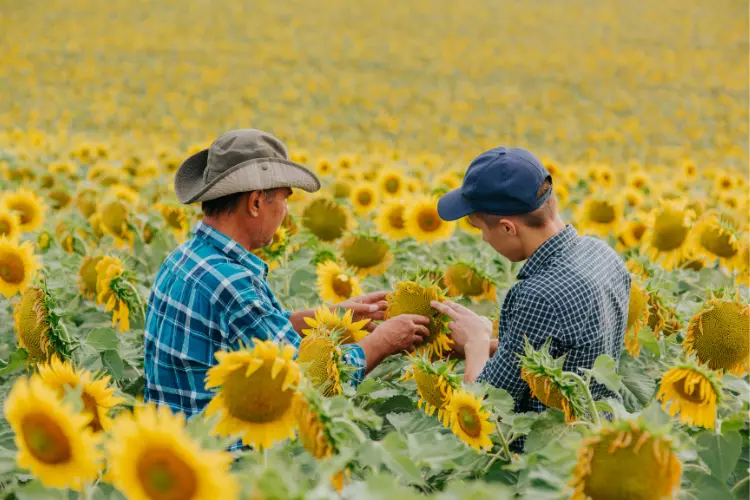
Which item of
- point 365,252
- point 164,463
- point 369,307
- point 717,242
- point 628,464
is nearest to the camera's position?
point 164,463

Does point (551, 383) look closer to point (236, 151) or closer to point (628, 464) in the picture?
point (628, 464)

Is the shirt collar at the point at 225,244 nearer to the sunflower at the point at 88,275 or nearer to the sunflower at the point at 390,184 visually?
the sunflower at the point at 88,275

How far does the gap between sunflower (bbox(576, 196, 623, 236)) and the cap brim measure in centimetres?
191

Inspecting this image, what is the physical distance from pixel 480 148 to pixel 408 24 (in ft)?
52.8

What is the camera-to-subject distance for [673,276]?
11.6 feet

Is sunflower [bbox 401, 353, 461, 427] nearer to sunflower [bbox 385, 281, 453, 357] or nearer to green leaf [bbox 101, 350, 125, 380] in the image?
sunflower [bbox 385, 281, 453, 357]

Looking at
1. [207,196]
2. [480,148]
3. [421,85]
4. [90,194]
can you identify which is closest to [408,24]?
[421,85]

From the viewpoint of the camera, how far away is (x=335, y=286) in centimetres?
299

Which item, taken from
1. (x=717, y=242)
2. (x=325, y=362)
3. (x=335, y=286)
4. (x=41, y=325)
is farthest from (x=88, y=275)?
(x=717, y=242)

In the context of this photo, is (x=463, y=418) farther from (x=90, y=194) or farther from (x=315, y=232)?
(x=90, y=194)

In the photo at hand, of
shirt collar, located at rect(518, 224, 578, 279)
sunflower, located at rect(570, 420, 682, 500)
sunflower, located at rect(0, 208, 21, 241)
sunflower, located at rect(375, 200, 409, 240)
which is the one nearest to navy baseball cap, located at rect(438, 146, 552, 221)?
shirt collar, located at rect(518, 224, 578, 279)

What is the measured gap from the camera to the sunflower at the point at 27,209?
152 inches

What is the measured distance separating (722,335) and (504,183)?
777mm

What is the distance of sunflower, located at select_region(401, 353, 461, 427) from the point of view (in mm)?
1882
